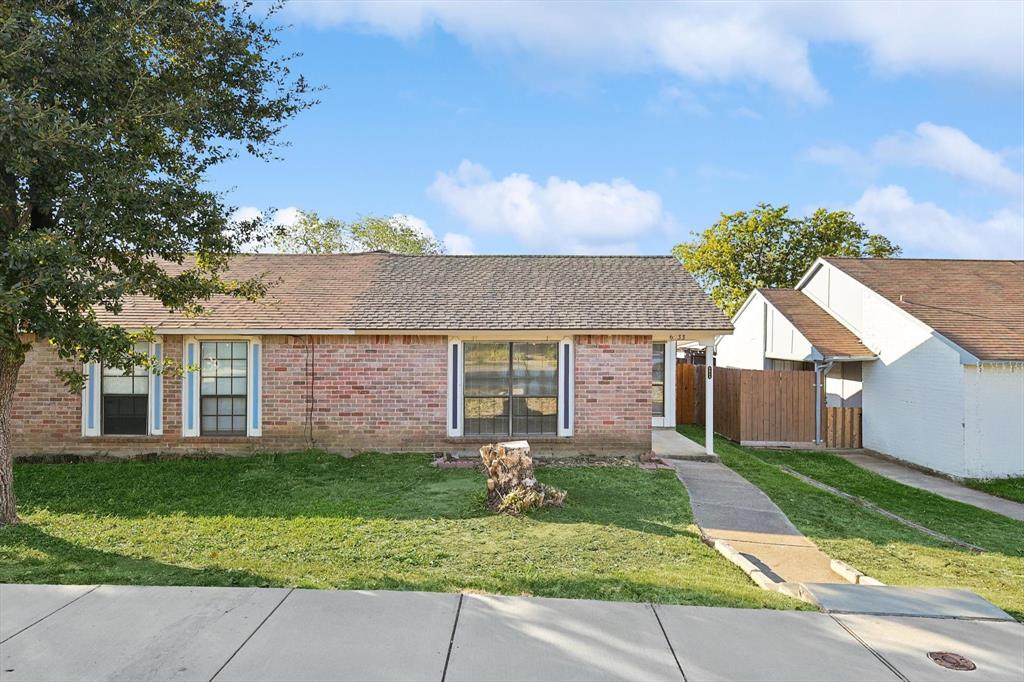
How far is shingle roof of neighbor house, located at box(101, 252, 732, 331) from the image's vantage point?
12336 millimetres

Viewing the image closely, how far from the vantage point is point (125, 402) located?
12320 millimetres

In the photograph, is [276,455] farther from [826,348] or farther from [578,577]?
[826,348]

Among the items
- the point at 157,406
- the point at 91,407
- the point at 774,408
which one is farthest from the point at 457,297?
the point at 774,408

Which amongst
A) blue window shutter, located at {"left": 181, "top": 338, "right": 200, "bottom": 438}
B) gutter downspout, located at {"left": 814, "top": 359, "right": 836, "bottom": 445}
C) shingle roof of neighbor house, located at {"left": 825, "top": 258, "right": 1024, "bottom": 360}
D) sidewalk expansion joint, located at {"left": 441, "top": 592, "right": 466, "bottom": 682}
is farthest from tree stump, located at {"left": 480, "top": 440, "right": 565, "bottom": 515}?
gutter downspout, located at {"left": 814, "top": 359, "right": 836, "bottom": 445}

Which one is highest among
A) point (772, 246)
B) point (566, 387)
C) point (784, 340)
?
point (772, 246)

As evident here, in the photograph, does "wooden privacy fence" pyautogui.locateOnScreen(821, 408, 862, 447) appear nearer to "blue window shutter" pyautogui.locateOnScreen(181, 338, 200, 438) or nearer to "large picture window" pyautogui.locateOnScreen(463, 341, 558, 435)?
"large picture window" pyautogui.locateOnScreen(463, 341, 558, 435)

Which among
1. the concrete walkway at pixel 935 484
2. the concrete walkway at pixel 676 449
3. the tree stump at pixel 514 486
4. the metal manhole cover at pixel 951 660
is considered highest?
the tree stump at pixel 514 486

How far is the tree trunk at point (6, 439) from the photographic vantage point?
7688mm

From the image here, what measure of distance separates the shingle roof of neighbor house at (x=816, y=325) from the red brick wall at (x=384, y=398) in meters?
6.26

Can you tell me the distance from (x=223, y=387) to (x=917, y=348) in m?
14.5

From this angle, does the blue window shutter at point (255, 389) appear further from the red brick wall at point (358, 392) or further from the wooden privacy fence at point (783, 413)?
the wooden privacy fence at point (783, 413)

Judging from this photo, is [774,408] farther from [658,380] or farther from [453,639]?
[453,639]

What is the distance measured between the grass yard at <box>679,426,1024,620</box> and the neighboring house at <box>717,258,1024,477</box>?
1.93m

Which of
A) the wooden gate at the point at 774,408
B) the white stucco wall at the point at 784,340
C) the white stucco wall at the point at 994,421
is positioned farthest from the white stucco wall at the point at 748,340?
the white stucco wall at the point at 994,421
